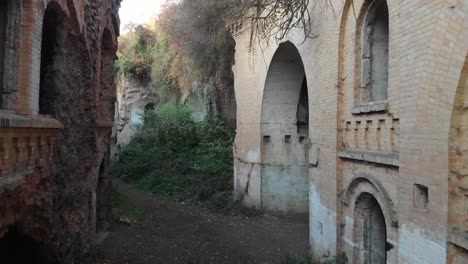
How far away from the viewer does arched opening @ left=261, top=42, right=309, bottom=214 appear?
1250 cm

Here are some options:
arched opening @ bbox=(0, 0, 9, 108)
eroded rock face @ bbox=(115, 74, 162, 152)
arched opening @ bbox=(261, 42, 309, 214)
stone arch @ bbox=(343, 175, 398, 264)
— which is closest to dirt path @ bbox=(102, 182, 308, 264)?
arched opening @ bbox=(261, 42, 309, 214)

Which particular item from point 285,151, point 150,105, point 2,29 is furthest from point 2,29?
point 150,105

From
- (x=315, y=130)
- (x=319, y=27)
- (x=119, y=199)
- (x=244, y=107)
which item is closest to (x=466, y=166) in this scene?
(x=315, y=130)

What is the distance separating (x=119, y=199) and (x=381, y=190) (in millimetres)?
9694

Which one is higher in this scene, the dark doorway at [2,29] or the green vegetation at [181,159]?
the dark doorway at [2,29]

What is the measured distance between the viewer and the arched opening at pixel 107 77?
1020 cm

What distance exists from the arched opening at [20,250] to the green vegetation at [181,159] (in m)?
7.93

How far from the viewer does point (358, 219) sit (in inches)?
265

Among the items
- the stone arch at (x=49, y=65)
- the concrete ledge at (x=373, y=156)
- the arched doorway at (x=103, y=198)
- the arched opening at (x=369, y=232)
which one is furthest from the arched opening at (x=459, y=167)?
the arched doorway at (x=103, y=198)

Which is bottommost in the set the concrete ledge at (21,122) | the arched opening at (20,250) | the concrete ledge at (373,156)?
the arched opening at (20,250)

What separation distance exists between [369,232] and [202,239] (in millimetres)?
4952

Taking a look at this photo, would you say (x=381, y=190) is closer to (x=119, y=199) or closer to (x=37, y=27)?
(x=37, y=27)

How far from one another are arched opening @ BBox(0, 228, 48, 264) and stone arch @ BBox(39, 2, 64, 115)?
203 centimetres

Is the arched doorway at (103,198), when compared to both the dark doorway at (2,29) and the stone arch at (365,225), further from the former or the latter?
the stone arch at (365,225)
